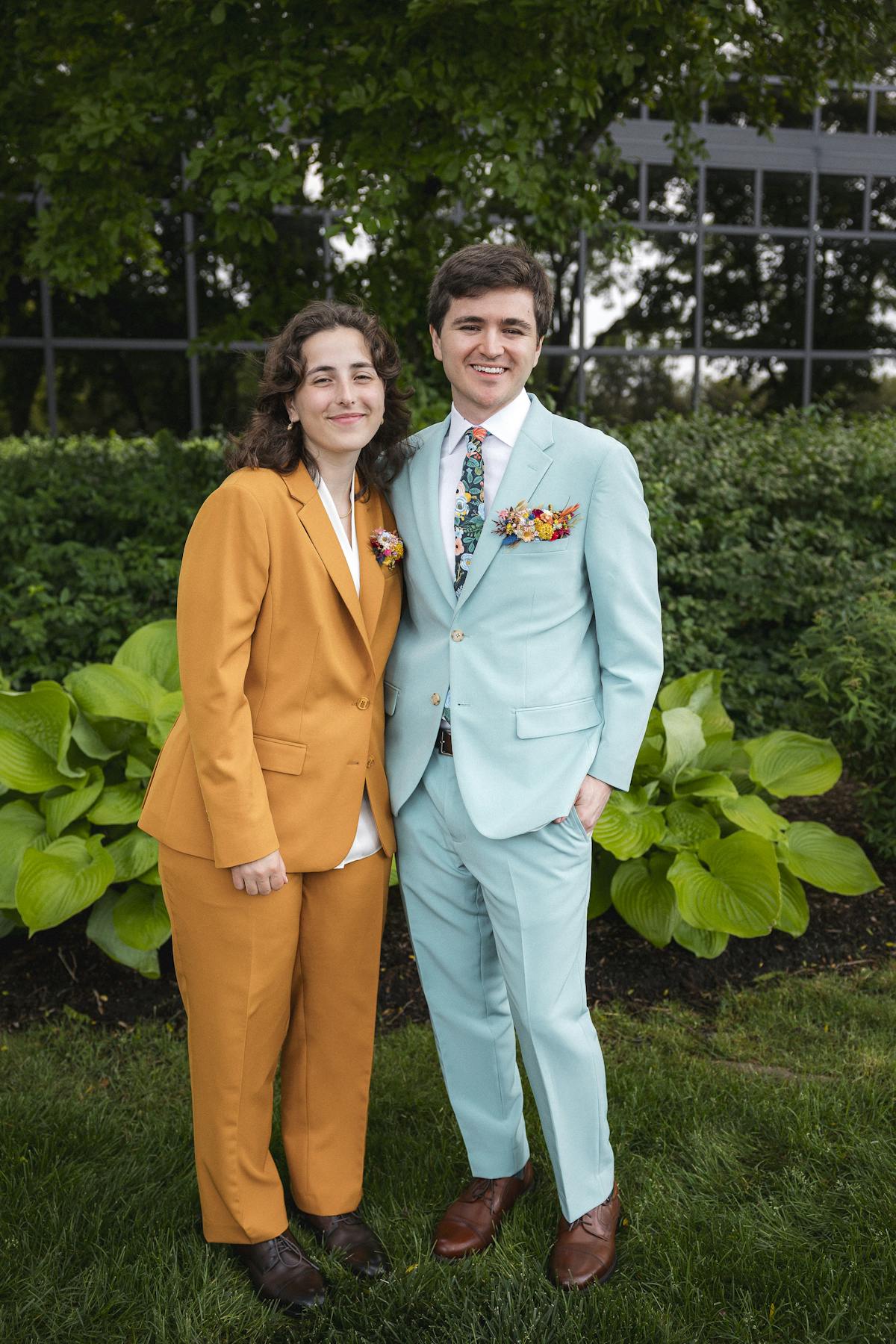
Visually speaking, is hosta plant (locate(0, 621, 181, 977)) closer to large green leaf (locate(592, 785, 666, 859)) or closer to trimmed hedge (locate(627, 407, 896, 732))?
large green leaf (locate(592, 785, 666, 859))

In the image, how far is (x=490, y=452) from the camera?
242cm

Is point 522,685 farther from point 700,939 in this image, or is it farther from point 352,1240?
point 700,939

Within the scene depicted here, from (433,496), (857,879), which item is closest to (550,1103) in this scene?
(433,496)

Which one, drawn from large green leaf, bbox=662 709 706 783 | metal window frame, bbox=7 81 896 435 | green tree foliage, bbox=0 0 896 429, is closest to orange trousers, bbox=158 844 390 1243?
large green leaf, bbox=662 709 706 783

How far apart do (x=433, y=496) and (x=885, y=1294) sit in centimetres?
189

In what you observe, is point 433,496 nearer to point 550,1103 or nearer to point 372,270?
point 550,1103

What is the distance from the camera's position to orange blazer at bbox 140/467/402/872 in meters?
2.20

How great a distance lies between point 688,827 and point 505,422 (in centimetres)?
192

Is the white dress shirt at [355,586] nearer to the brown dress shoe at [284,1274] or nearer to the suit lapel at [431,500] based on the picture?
the suit lapel at [431,500]

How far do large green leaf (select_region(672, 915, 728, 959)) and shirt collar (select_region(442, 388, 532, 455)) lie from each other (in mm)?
1953

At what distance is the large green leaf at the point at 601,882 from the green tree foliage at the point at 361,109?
261 cm

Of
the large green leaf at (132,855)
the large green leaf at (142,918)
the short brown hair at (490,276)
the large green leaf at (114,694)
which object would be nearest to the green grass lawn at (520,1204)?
the large green leaf at (142,918)

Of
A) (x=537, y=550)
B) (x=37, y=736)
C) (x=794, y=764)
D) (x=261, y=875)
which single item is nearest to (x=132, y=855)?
(x=37, y=736)

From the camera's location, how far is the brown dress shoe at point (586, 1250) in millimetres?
2363
